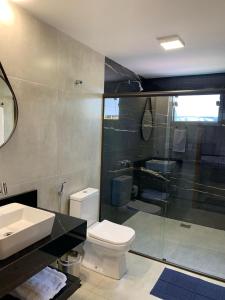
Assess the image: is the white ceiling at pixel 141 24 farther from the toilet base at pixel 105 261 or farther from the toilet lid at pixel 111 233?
the toilet base at pixel 105 261

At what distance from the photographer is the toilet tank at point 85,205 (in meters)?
2.59

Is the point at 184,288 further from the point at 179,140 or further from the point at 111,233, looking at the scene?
the point at 179,140

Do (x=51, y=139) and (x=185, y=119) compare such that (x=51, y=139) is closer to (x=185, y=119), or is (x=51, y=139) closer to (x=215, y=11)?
(x=215, y=11)

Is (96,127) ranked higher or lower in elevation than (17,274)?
higher

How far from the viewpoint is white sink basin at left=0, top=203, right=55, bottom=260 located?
1334 millimetres

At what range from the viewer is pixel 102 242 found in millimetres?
2361

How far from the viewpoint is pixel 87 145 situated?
2.89 metres

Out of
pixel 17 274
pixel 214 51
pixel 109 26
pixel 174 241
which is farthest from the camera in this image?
pixel 174 241

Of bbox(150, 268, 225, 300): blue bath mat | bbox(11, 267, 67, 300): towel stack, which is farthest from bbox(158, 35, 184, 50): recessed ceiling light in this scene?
bbox(150, 268, 225, 300): blue bath mat

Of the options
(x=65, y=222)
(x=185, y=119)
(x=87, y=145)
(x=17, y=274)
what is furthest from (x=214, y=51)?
(x=17, y=274)

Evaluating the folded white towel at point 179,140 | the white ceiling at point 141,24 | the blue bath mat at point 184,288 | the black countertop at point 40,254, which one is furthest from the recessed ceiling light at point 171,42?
the blue bath mat at point 184,288

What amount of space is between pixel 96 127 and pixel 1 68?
145cm

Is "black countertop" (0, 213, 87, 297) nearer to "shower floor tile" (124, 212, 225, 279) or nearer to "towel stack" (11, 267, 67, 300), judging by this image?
"towel stack" (11, 267, 67, 300)

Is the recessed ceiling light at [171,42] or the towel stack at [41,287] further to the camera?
the recessed ceiling light at [171,42]
